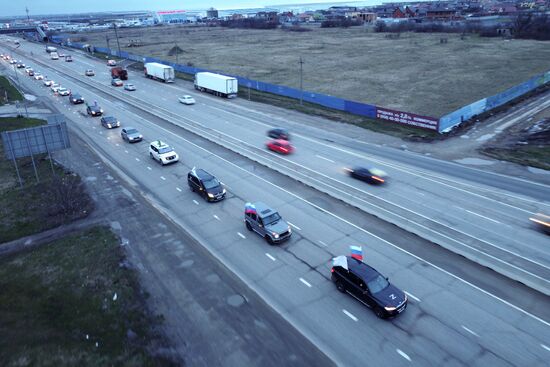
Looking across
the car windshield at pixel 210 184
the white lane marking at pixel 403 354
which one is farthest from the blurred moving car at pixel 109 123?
the white lane marking at pixel 403 354

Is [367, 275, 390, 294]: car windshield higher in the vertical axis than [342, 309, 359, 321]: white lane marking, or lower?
higher

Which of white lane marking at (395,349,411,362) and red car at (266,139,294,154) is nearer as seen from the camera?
white lane marking at (395,349,411,362)

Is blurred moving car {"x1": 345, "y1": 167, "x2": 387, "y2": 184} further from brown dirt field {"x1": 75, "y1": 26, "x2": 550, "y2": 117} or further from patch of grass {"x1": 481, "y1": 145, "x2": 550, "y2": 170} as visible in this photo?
brown dirt field {"x1": 75, "y1": 26, "x2": 550, "y2": 117}

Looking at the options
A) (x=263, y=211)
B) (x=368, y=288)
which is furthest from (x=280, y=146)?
(x=368, y=288)

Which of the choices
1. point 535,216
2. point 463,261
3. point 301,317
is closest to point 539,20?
point 535,216

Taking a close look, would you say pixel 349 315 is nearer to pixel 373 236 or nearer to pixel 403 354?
pixel 403 354

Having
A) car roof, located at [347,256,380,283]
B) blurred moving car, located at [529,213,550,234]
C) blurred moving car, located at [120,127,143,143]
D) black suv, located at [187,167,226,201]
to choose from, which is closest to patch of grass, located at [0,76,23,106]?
blurred moving car, located at [120,127,143,143]
